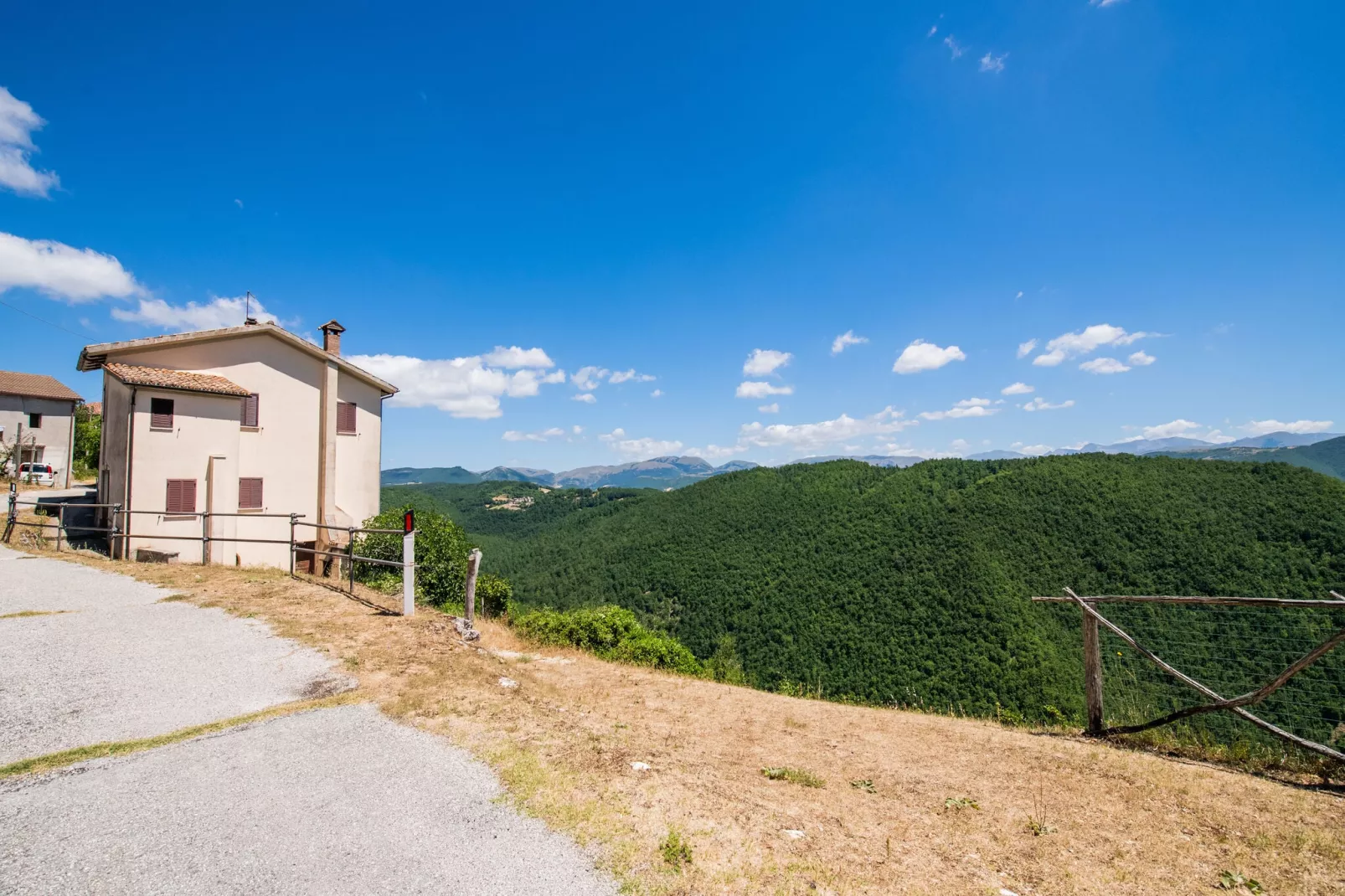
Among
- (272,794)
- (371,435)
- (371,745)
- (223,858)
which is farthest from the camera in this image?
(371,435)

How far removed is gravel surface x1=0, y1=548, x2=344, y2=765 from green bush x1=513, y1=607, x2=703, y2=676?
475 cm

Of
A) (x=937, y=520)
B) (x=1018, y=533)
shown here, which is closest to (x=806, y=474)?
(x=937, y=520)

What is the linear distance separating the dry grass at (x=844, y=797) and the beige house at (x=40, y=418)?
38954 mm

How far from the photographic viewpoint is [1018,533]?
59.2 meters

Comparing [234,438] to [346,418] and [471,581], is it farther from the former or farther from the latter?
[471,581]

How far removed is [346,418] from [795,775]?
20689 mm

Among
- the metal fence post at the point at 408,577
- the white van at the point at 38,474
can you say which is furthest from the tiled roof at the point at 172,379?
the white van at the point at 38,474

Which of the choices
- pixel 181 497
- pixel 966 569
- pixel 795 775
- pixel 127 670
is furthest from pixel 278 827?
pixel 966 569

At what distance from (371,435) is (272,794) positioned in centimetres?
1995

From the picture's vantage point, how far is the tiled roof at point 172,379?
14.9 meters

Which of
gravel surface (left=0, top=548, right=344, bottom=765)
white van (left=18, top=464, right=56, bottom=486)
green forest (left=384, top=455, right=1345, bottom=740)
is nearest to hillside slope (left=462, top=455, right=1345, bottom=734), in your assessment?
green forest (left=384, top=455, right=1345, bottom=740)

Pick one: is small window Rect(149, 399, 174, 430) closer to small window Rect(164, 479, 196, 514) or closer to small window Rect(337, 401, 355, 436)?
small window Rect(164, 479, 196, 514)

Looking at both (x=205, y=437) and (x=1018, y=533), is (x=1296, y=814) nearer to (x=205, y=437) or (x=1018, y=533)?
(x=205, y=437)

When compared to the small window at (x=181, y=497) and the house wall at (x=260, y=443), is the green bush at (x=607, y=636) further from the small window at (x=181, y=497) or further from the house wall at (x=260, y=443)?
the small window at (x=181, y=497)
